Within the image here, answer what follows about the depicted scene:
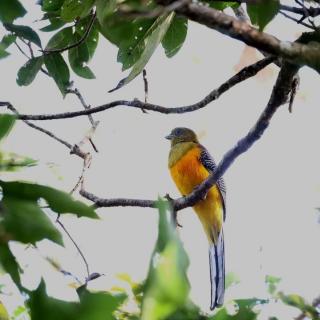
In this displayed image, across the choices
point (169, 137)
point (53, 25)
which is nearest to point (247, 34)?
point (53, 25)

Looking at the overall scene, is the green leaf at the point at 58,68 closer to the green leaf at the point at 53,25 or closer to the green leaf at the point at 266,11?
the green leaf at the point at 53,25

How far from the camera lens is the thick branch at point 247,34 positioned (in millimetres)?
932

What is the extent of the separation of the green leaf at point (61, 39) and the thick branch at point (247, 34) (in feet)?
5.45

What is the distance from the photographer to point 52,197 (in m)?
0.77

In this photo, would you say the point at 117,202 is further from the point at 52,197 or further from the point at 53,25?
the point at 52,197

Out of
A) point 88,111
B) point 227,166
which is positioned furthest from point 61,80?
point 227,166

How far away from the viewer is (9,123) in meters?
0.80

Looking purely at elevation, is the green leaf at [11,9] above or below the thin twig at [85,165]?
below

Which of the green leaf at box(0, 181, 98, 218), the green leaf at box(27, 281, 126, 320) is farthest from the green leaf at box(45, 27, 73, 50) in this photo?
the green leaf at box(27, 281, 126, 320)

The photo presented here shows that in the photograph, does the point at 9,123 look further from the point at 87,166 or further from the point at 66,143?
the point at 66,143

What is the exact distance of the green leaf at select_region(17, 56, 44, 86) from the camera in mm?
2598

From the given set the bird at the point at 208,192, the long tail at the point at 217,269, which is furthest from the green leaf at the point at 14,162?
the bird at the point at 208,192

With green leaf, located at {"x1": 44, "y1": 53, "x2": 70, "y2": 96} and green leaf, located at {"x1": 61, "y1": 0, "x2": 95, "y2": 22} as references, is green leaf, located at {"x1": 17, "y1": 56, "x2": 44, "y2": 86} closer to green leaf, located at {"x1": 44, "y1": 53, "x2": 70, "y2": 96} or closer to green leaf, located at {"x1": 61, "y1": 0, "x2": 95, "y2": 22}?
green leaf, located at {"x1": 44, "y1": 53, "x2": 70, "y2": 96}

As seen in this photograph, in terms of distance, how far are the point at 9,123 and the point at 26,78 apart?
186 cm
